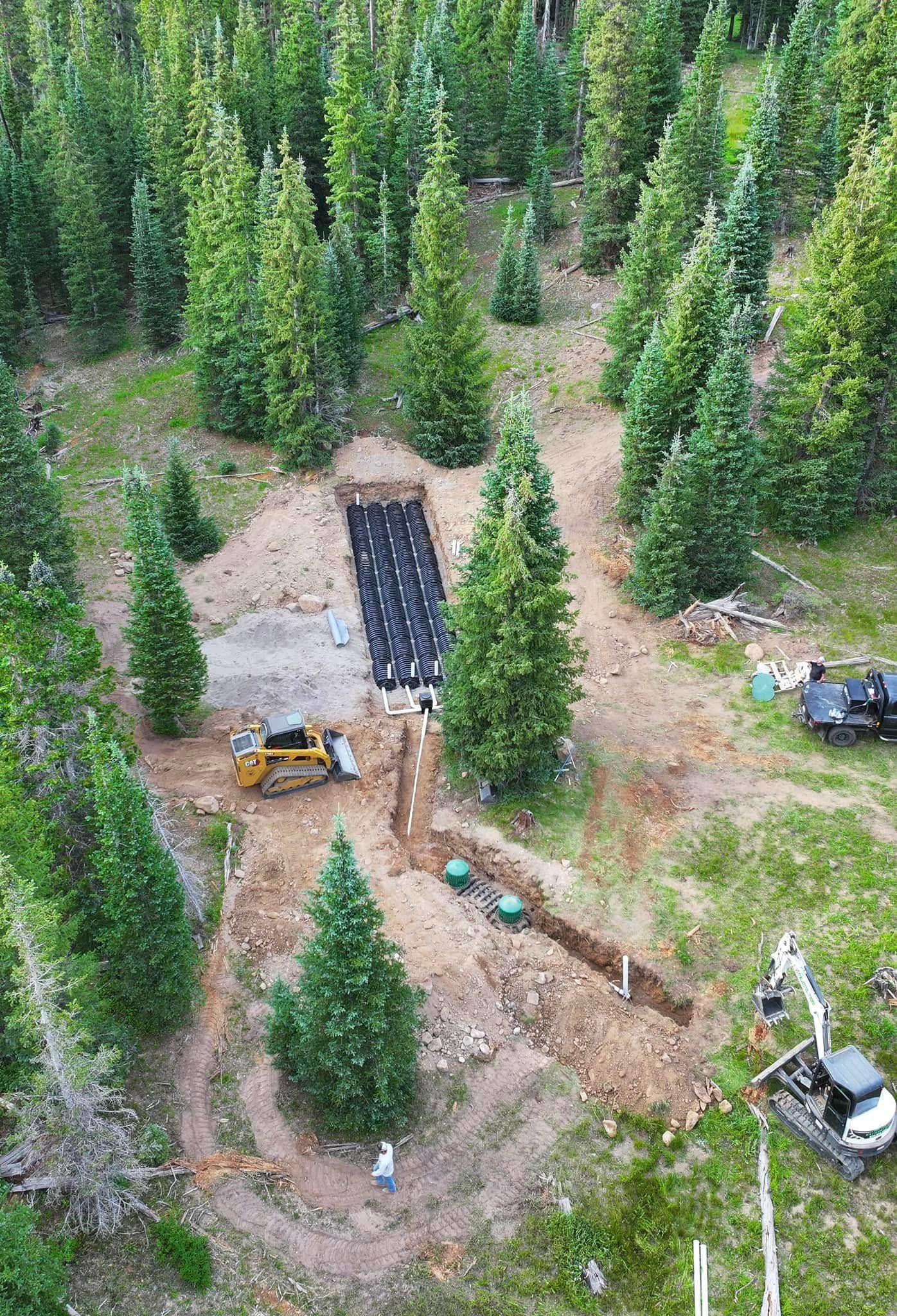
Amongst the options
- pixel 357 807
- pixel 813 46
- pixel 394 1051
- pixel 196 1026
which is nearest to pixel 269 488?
pixel 357 807

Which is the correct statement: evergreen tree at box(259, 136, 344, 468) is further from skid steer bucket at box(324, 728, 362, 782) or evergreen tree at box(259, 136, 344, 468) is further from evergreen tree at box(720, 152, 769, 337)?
skid steer bucket at box(324, 728, 362, 782)

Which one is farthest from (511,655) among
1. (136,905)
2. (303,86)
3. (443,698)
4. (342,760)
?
(303,86)

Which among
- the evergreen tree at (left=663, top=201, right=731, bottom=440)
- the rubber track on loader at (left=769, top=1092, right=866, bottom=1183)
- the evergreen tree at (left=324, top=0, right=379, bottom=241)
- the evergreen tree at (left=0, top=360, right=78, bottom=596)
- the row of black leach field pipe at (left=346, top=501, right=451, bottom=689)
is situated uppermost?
the evergreen tree at (left=324, top=0, right=379, bottom=241)

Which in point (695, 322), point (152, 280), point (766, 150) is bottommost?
point (152, 280)

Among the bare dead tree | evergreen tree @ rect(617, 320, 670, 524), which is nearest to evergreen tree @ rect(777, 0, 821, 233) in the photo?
evergreen tree @ rect(617, 320, 670, 524)

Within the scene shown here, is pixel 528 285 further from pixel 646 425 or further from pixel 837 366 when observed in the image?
pixel 837 366
